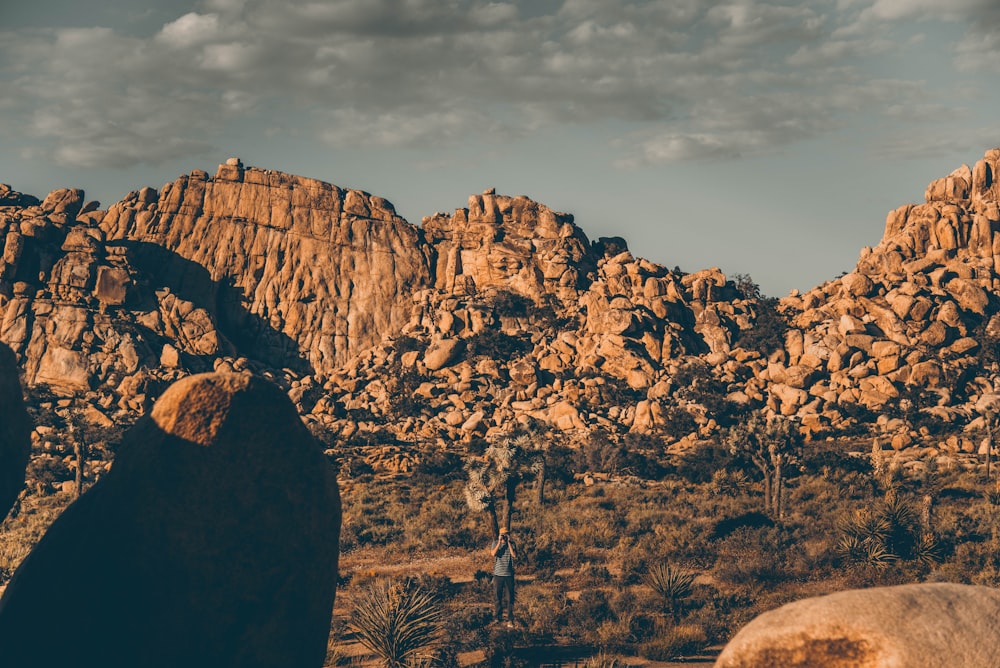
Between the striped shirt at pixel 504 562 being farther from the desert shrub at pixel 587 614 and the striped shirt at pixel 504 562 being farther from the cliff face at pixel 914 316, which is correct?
the cliff face at pixel 914 316

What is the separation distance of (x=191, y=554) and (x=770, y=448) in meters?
32.4

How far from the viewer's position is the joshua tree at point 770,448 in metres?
36.1

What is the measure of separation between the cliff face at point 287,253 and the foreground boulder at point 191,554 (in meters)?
65.7

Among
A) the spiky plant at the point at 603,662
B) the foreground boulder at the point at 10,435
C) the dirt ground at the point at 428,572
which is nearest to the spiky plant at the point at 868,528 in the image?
the dirt ground at the point at 428,572

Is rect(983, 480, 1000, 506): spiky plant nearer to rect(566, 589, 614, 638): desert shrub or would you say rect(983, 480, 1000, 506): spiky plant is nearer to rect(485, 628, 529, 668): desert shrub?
rect(566, 589, 614, 638): desert shrub

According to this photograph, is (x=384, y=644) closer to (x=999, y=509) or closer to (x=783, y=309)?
(x=999, y=509)

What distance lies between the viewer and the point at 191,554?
976cm

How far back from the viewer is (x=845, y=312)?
62156 millimetres

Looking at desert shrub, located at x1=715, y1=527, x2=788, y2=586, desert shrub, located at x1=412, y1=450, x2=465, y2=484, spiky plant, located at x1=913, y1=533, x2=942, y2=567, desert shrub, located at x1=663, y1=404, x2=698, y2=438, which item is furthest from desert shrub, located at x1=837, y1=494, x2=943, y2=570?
desert shrub, located at x1=663, y1=404, x2=698, y2=438

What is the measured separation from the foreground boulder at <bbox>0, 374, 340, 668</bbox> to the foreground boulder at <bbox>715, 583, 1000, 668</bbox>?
16.5 feet

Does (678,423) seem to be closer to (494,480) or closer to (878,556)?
(494,480)

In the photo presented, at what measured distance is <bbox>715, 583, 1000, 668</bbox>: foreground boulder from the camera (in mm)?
7555

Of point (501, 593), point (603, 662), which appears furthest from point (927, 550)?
→ point (603, 662)

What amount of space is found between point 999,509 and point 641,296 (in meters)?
38.0
